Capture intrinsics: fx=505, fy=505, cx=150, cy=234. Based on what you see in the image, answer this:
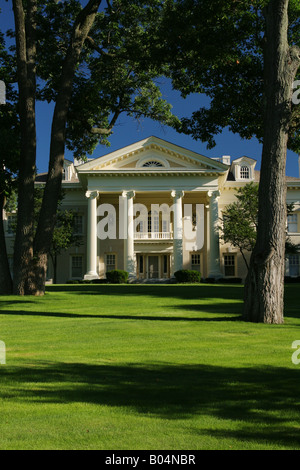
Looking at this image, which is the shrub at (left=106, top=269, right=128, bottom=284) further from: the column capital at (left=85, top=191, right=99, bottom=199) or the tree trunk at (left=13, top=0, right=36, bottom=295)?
the tree trunk at (left=13, top=0, right=36, bottom=295)

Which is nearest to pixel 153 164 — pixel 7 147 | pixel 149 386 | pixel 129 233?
pixel 129 233

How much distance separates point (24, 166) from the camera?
19062mm

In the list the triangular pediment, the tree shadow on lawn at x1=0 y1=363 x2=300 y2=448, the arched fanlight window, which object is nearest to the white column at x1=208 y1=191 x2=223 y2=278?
the triangular pediment

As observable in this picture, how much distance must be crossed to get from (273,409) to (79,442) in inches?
79.3

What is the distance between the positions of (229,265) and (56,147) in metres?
31.2

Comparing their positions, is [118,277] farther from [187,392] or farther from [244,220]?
[187,392]

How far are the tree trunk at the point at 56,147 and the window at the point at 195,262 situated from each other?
28.9m

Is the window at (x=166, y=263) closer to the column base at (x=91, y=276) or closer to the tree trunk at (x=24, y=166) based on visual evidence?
the column base at (x=91, y=276)

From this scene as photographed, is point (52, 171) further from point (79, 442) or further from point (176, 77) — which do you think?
point (79, 442)

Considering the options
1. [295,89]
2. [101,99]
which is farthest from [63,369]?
[101,99]

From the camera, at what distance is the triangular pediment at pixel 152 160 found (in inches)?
1713

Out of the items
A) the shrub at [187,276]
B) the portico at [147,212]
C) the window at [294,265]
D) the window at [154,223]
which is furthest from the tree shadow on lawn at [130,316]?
the window at [294,265]

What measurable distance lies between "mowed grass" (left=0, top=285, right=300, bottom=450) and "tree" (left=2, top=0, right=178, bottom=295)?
7918 mm

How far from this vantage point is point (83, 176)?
146 ft
